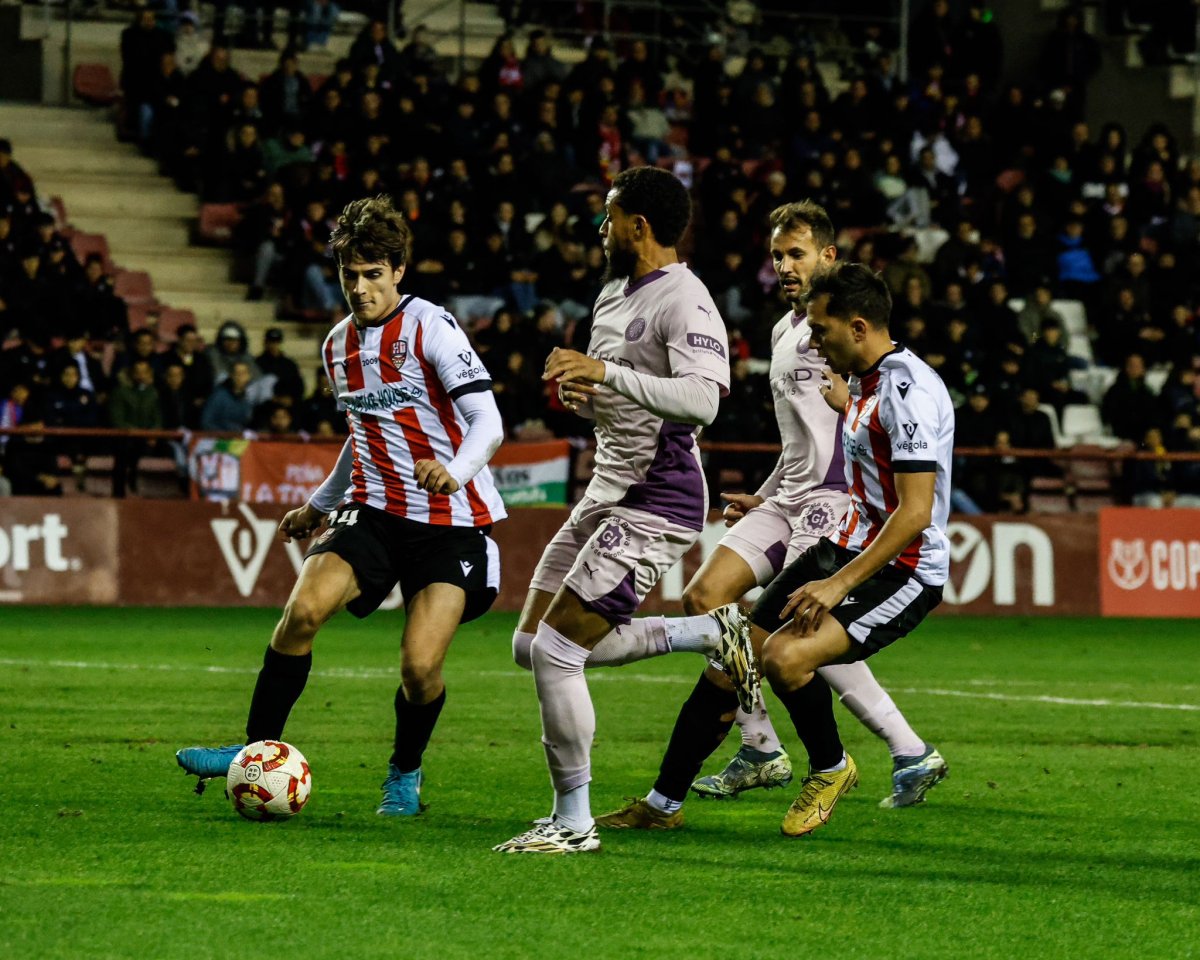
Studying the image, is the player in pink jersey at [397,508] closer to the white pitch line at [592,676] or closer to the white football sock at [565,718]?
the white football sock at [565,718]

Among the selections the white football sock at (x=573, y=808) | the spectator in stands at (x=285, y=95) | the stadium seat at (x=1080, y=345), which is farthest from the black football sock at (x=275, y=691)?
the stadium seat at (x=1080, y=345)

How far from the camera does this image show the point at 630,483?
683cm

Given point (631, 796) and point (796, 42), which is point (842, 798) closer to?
point (631, 796)

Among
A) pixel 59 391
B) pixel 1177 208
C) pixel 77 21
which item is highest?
pixel 77 21

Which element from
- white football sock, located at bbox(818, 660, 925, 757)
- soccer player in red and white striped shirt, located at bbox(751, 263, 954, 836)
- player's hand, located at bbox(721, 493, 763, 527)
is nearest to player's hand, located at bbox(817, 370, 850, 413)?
soccer player in red and white striped shirt, located at bbox(751, 263, 954, 836)

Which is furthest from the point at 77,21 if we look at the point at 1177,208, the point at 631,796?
the point at 631,796

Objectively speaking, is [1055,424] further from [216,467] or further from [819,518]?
[819,518]

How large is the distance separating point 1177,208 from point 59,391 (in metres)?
13.9

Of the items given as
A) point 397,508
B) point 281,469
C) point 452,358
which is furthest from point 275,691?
point 281,469

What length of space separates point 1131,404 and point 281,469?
890cm

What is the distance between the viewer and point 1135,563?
18797 mm

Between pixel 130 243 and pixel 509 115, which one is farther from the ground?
pixel 509 115

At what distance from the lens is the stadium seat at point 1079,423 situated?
71.5 feet

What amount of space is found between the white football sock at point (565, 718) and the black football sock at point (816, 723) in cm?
91
